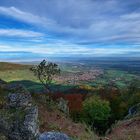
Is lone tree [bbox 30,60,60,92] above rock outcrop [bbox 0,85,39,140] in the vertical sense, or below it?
below

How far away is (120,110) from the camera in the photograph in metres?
82.2

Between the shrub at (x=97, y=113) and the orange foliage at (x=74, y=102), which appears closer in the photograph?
the shrub at (x=97, y=113)

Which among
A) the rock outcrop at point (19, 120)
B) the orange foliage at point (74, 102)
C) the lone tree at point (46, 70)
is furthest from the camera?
the orange foliage at point (74, 102)

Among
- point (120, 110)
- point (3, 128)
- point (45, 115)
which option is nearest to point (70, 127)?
point (45, 115)

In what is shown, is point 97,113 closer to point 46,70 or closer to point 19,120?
point 46,70

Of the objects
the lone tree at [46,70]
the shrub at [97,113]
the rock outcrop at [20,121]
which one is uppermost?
the rock outcrop at [20,121]

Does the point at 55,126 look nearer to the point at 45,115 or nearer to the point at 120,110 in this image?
the point at 45,115

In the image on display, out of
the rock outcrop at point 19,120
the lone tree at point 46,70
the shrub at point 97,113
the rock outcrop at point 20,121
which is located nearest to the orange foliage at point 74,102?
the shrub at point 97,113

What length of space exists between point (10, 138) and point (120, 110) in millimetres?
71515

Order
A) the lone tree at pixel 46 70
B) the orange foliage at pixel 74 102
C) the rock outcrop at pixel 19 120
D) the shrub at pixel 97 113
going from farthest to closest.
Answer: the orange foliage at pixel 74 102, the lone tree at pixel 46 70, the shrub at pixel 97 113, the rock outcrop at pixel 19 120

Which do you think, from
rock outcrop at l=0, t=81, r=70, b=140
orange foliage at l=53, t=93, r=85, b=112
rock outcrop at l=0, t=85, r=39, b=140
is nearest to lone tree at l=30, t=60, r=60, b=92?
orange foliage at l=53, t=93, r=85, b=112

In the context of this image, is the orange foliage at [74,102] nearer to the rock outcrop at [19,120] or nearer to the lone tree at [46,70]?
the lone tree at [46,70]

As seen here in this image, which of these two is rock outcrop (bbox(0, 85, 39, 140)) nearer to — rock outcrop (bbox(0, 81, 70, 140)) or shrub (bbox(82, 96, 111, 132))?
rock outcrop (bbox(0, 81, 70, 140))

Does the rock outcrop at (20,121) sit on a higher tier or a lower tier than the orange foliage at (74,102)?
higher
